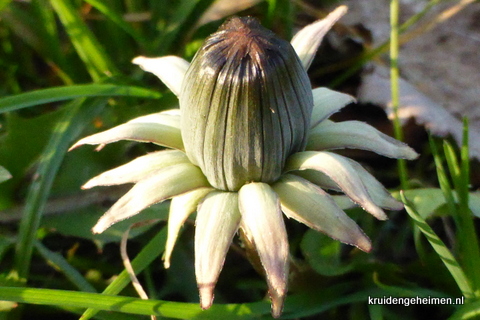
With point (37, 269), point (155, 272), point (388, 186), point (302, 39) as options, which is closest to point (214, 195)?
point (302, 39)

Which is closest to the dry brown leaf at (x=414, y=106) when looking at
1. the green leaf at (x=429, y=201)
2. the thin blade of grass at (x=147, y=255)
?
the green leaf at (x=429, y=201)

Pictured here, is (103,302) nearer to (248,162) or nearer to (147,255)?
(147,255)

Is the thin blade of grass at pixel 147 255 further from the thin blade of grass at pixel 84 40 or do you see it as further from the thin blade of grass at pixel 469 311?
the thin blade of grass at pixel 469 311

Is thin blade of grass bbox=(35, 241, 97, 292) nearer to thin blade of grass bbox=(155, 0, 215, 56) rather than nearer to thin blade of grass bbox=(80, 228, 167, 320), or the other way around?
thin blade of grass bbox=(80, 228, 167, 320)

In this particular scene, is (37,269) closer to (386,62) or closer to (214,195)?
(214,195)

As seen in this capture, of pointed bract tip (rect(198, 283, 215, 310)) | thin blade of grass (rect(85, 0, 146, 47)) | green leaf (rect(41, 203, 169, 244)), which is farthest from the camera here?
thin blade of grass (rect(85, 0, 146, 47))

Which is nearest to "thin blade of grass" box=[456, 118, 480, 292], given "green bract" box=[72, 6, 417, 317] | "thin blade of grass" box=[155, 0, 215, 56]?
"green bract" box=[72, 6, 417, 317]
